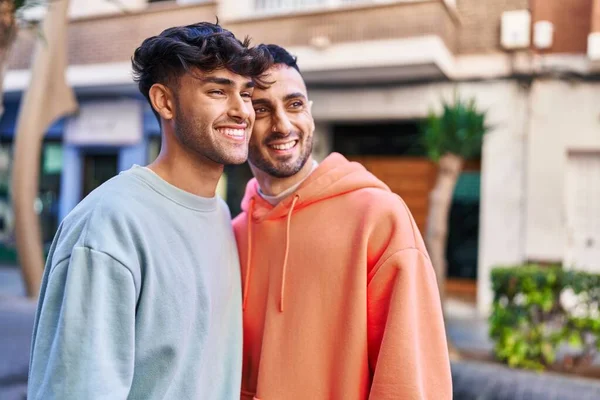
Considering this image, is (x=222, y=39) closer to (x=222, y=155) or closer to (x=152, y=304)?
(x=222, y=155)

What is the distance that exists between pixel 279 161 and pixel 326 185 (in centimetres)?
18

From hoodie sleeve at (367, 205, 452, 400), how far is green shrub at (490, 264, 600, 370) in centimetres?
428

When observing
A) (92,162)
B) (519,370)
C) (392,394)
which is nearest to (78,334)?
(392,394)

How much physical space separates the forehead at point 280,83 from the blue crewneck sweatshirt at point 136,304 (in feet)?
1.42

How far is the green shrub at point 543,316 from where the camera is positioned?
5.40m

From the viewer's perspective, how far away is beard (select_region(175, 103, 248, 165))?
156 centimetres

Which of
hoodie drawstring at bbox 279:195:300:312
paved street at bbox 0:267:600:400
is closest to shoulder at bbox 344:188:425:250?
hoodie drawstring at bbox 279:195:300:312

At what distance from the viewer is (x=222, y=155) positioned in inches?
63.0

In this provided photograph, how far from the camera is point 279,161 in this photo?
1.93 m

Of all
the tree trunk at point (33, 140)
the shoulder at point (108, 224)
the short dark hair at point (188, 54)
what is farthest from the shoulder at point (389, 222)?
the tree trunk at point (33, 140)

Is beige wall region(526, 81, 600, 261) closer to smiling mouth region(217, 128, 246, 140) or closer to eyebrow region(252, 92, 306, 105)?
eyebrow region(252, 92, 306, 105)

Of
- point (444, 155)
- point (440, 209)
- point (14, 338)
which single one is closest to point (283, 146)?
point (440, 209)

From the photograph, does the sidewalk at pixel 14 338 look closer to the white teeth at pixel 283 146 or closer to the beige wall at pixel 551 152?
the white teeth at pixel 283 146

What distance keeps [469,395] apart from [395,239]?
11.6 ft
